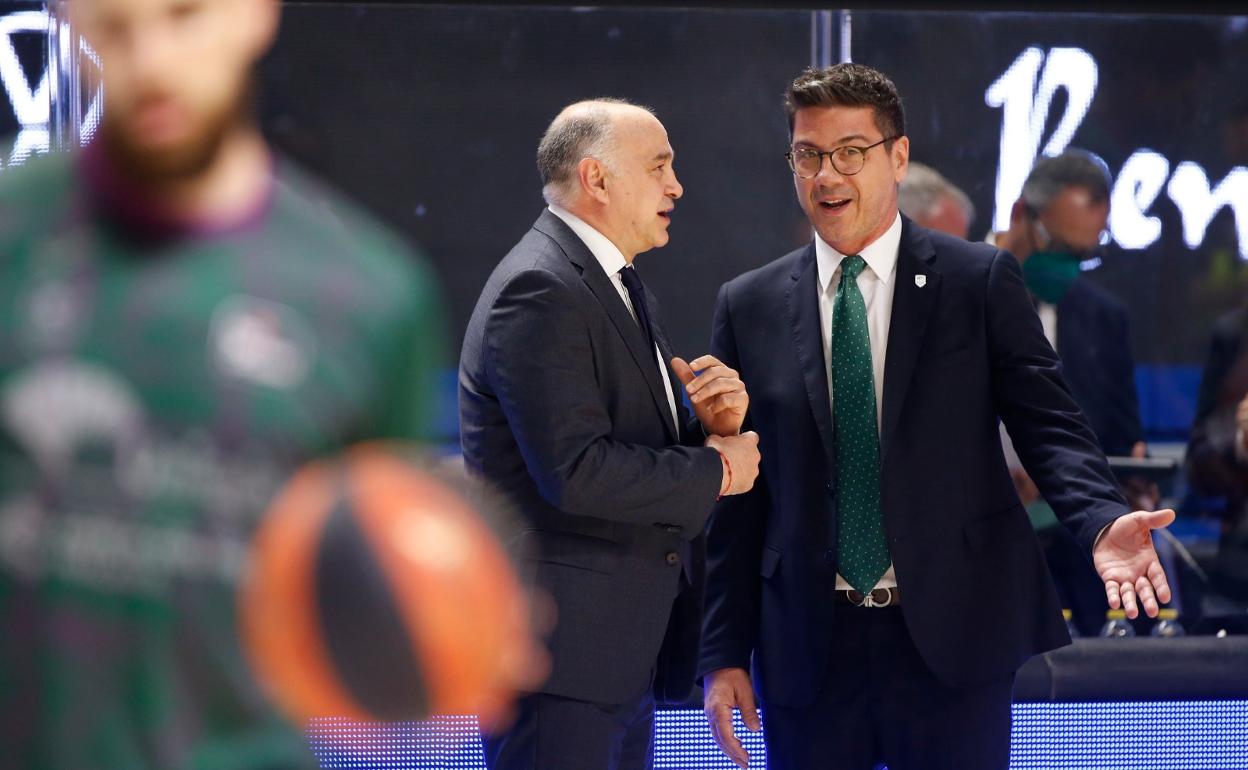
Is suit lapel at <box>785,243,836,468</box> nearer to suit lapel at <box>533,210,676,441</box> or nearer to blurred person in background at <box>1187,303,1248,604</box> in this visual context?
suit lapel at <box>533,210,676,441</box>

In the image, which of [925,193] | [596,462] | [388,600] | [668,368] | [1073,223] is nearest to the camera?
[388,600]

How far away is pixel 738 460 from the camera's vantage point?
93.0 inches

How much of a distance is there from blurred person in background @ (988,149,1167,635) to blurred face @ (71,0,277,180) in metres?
3.80

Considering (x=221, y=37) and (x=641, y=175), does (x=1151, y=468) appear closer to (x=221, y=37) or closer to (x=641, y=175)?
(x=641, y=175)

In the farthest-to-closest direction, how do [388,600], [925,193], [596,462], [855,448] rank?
[925,193]
[855,448]
[596,462]
[388,600]

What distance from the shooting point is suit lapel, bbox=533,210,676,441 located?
242 cm

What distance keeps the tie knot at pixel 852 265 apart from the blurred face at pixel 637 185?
34 centimetres

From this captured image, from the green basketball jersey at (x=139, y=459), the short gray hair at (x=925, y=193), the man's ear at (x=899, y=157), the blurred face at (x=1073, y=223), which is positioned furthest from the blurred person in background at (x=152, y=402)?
the blurred face at (x=1073, y=223)

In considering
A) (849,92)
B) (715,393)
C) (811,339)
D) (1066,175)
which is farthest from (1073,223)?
(715,393)

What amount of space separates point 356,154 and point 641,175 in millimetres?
2170

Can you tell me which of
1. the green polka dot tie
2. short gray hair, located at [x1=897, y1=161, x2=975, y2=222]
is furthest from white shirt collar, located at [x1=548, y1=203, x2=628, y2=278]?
short gray hair, located at [x1=897, y1=161, x2=975, y2=222]

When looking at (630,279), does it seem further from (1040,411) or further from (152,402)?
(152,402)

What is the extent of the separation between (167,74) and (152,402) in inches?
8.2

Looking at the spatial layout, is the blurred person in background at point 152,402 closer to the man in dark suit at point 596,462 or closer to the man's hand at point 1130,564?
the man in dark suit at point 596,462
